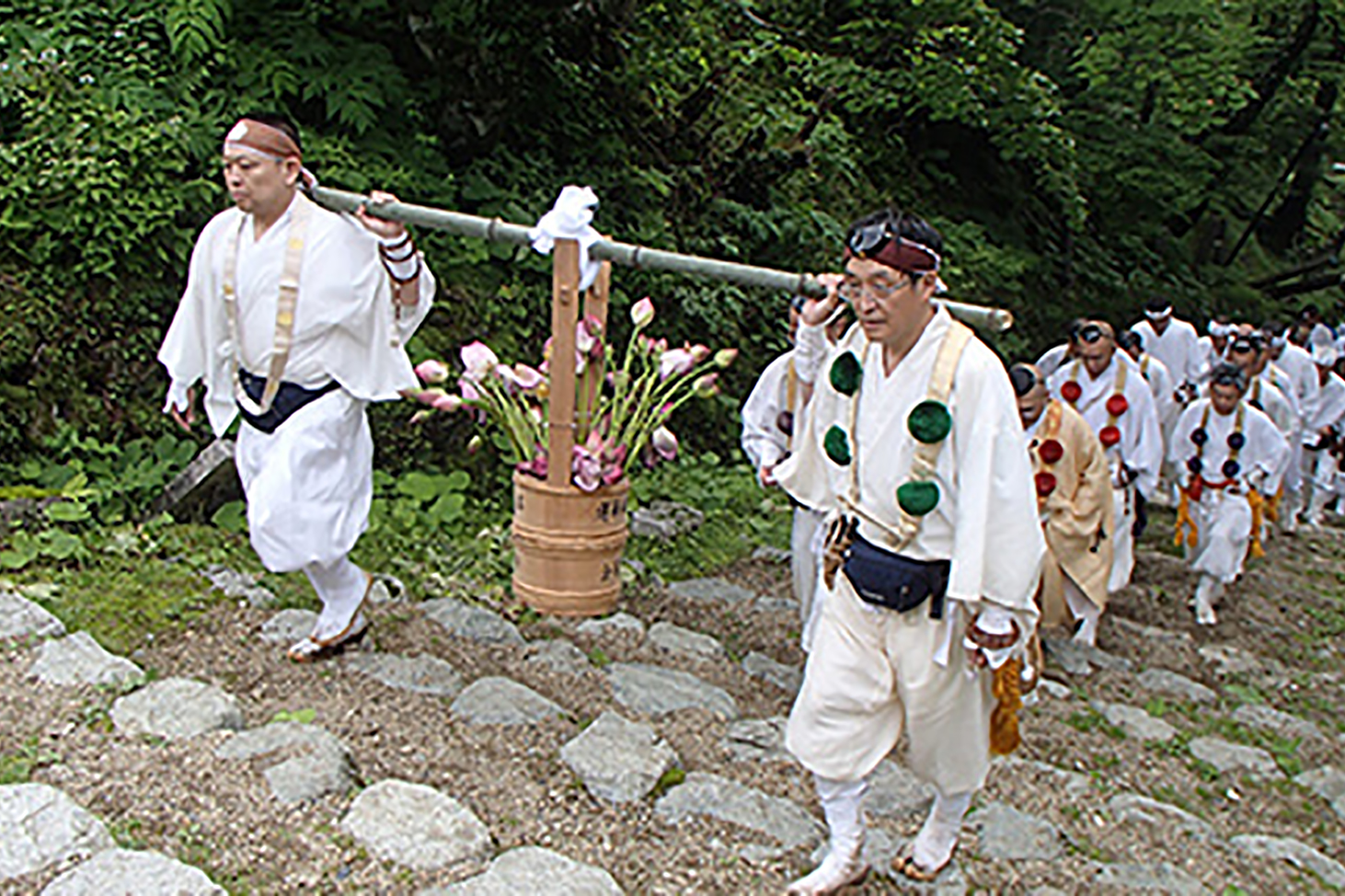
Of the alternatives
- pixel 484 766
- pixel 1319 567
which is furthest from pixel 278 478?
pixel 1319 567

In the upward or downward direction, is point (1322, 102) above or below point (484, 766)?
above

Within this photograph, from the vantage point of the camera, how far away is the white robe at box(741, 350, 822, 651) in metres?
5.83

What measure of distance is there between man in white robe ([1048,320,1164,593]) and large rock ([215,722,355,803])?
530 centimetres

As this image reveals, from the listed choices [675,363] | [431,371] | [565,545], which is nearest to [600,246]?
[675,363]

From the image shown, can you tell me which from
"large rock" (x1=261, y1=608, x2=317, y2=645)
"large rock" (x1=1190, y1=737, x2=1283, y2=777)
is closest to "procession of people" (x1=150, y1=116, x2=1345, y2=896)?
"large rock" (x1=261, y1=608, x2=317, y2=645)

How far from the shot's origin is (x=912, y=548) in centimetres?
355

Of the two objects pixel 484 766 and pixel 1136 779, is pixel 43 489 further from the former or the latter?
pixel 1136 779

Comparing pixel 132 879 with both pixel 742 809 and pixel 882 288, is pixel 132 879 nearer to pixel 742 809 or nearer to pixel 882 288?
pixel 742 809

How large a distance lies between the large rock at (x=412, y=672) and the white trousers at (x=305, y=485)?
1.56ft

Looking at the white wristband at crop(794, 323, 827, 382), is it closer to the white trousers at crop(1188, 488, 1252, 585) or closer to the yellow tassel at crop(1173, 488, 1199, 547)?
the white trousers at crop(1188, 488, 1252, 585)

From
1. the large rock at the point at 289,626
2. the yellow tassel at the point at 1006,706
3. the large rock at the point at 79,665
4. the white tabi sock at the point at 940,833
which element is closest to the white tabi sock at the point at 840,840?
the white tabi sock at the point at 940,833

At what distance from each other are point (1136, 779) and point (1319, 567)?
20.5ft

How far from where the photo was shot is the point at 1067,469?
6.86 metres

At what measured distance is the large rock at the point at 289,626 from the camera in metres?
5.19
